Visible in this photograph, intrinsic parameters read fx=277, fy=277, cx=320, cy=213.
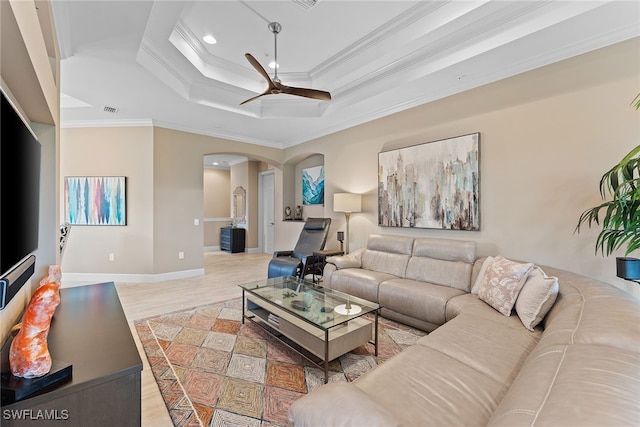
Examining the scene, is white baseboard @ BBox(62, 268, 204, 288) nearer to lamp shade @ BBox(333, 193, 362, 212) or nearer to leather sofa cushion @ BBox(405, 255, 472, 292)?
lamp shade @ BBox(333, 193, 362, 212)

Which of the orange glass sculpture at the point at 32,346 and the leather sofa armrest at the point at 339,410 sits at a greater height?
the orange glass sculpture at the point at 32,346

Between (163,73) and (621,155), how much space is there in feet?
14.9

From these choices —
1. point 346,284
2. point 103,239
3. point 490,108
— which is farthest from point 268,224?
point 490,108

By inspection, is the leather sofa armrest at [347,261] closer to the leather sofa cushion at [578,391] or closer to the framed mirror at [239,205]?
the leather sofa cushion at [578,391]

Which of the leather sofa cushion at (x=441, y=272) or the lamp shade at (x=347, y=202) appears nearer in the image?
the leather sofa cushion at (x=441, y=272)

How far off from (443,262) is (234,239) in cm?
602

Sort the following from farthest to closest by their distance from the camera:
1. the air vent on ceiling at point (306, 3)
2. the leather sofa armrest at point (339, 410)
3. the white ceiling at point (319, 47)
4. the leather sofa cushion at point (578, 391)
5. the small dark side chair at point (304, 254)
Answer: the small dark side chair at point (304, 254), the air vent on ceiling at point (306, 3), the white ceiling at point (319, 47), the leather sofa armrest at point (339, 410), the leather sofa cushion at point (578, 391)

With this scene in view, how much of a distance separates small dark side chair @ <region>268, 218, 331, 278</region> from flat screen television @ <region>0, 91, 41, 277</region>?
2.79 m

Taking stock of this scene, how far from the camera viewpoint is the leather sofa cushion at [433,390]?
113 cm

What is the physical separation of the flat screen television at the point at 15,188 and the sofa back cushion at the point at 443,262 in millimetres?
3203

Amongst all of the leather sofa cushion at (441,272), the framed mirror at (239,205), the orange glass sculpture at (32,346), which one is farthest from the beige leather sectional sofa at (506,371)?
the framed mirror at (239,205)

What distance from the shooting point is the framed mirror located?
8102mm

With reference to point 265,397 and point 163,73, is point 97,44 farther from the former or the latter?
point 265,397

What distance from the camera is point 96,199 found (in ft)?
15.3
